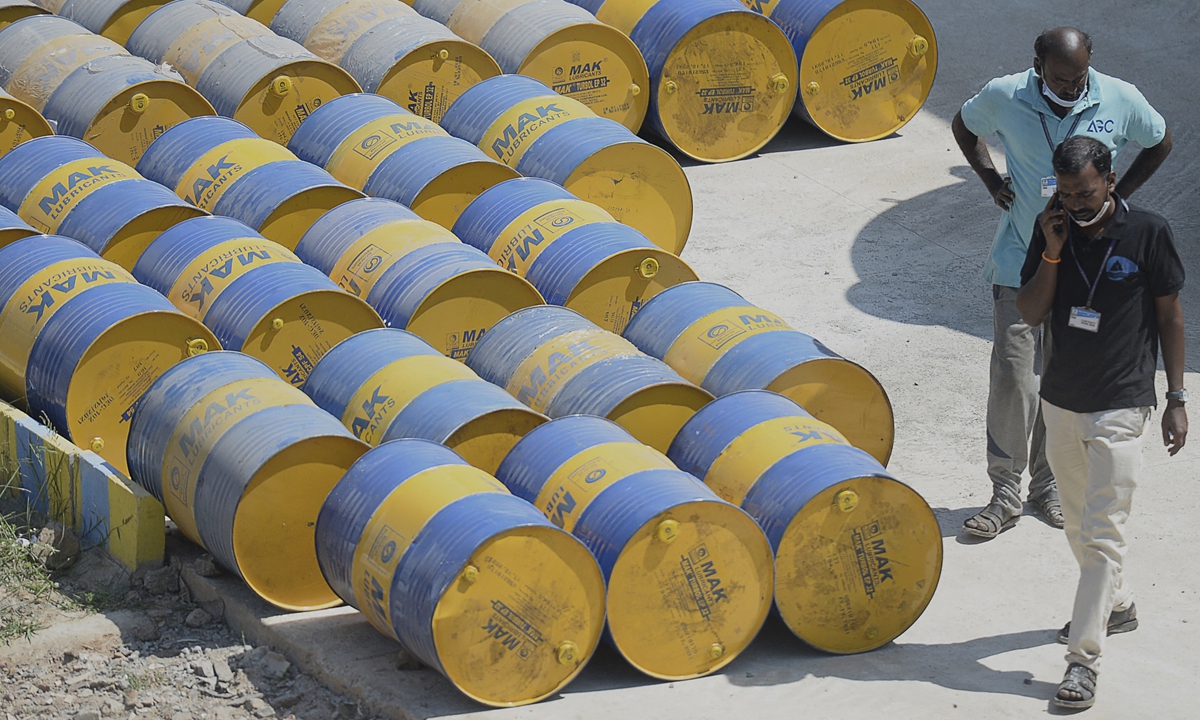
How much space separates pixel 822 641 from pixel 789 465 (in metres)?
0.63

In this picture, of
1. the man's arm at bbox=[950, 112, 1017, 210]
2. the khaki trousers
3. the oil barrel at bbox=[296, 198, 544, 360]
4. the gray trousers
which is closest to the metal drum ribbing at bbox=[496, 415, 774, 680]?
the khaki trousers

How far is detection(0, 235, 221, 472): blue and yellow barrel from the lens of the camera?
663cm

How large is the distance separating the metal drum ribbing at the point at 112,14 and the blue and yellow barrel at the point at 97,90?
0.78 m

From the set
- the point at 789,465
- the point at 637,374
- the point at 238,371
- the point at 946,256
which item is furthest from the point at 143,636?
the point at 946,256

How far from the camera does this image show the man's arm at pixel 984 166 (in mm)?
6305

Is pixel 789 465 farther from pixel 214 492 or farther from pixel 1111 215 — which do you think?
pixel 214 492

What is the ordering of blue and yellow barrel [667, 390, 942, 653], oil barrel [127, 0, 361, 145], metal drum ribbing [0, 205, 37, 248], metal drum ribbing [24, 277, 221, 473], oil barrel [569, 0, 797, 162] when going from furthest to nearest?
1. oil barrel [569, 0, 797, 162]
2. oil barrel [127, 0, 361, 145]
3. metal drum ribbing [0, 205, 37, 248]
4. metal drum ribbing [24, 277, 221, 473]
5. blue and yellow barrel [667, 390, 942, 653]

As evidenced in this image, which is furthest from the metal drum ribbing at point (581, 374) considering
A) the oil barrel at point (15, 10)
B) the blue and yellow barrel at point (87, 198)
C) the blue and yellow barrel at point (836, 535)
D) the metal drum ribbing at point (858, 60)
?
the oil barrel at point (15, 10)

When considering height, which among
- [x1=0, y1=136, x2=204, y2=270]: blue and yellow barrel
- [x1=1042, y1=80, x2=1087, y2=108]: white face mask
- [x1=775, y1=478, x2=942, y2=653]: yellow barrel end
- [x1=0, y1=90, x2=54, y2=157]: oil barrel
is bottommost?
[x1=775, y1=478, x2=942, y2=653]: yellow barrel end

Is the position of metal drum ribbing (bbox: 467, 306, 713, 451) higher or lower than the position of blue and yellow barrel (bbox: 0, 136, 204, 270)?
lower

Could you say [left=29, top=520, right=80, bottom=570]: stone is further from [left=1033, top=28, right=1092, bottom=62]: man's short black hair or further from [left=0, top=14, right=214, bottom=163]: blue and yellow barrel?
[left=1033, top=28, right=1092, bottom=62]: man's short black hair

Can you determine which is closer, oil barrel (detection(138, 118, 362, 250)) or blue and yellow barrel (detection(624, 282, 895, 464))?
blue and yellow barrel (detection(624, 282, 895, 464))

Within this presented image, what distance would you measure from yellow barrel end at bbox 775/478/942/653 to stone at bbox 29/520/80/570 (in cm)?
290

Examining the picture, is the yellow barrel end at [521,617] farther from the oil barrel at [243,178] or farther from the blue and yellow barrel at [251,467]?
the oil barrel at [243,178]
